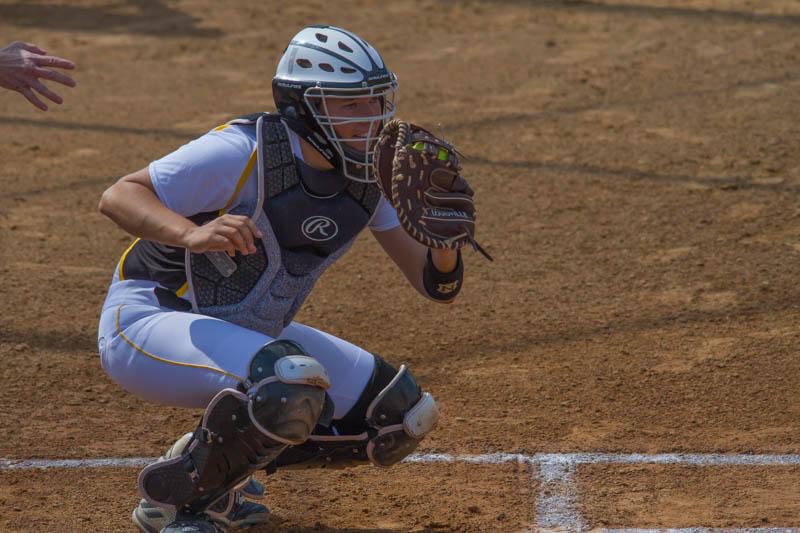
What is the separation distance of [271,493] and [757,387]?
1931 millimetres

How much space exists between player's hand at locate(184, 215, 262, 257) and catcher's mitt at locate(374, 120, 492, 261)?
1.60 ft

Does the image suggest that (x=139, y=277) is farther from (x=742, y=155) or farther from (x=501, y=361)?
(x=742, y=155)

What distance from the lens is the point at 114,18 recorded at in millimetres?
11617

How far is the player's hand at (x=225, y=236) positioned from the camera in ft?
10.4

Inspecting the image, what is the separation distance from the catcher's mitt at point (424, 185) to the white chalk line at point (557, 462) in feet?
2.92

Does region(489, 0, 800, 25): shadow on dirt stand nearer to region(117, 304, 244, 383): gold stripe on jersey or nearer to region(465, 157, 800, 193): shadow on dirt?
region(465, 157, 800, 193): shadow on dirt

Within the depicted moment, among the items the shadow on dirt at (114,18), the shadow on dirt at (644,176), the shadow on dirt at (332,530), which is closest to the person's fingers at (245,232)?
the shadow on dirt at (332,530)

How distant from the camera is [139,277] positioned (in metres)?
3.71

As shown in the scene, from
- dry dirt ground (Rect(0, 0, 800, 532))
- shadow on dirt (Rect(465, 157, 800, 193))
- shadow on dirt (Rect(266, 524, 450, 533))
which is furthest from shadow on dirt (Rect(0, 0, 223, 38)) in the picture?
shadow on dirt (Rect(266, 524, 450, 533))

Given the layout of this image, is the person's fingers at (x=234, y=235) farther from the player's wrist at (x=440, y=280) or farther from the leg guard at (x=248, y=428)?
the player's wrist at (x=440, y=280)

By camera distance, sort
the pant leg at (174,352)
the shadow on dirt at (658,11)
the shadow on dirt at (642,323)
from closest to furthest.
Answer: the pant leg at (174,352) < the shadow on dirt at (642,323) < the shadow on dirt at (658,11)

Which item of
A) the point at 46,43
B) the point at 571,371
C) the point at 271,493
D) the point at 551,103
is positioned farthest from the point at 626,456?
the point at 46,43

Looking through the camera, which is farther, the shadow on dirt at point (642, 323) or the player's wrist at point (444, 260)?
the shadow on dirt at point (642, 323)

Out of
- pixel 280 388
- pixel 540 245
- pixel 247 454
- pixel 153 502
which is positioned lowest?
pixel 540 245
